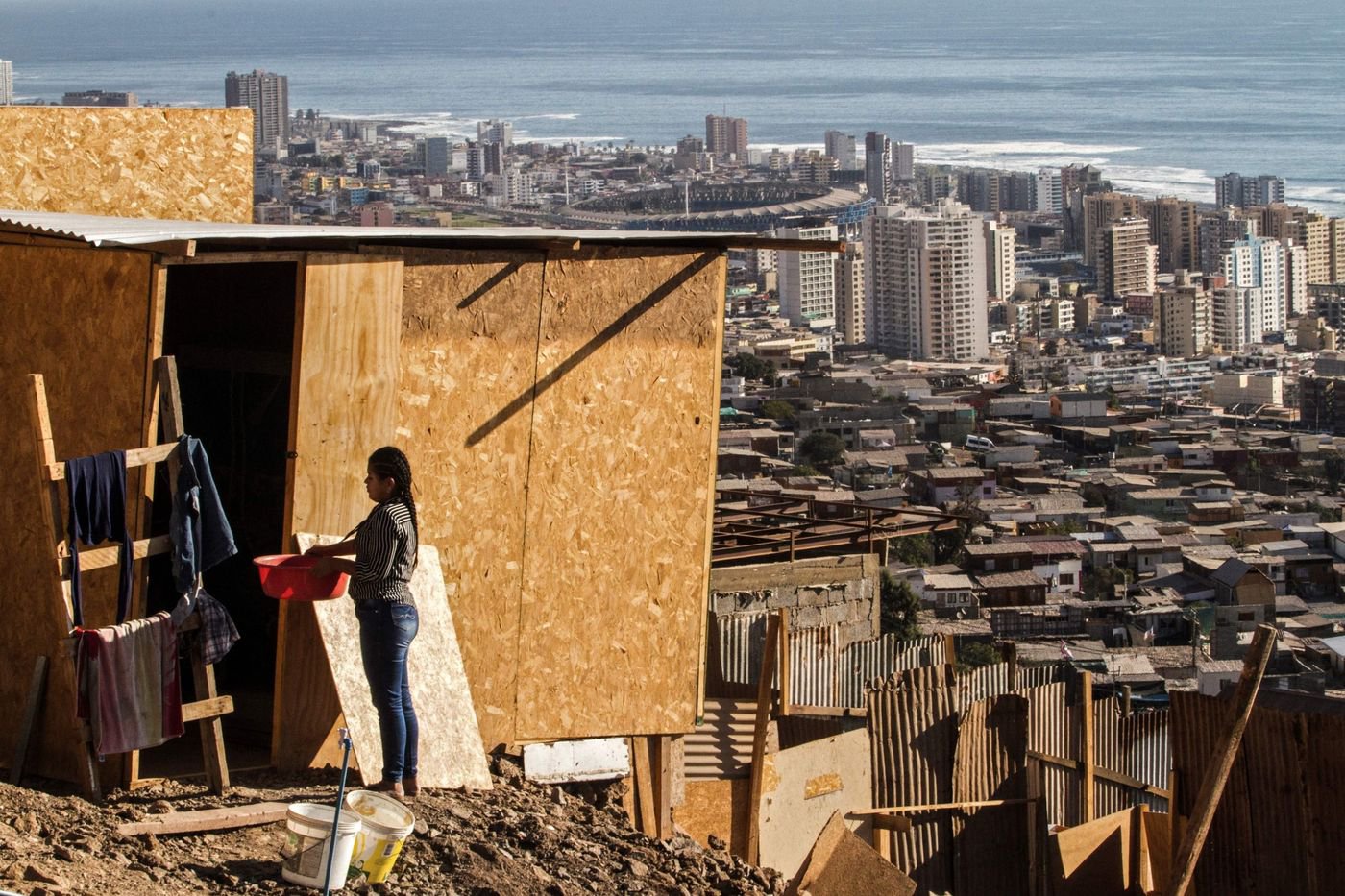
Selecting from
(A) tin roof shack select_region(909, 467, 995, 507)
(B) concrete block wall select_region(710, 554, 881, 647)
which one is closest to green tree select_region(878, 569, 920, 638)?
(B) concrete block wall select_region(710, 554, 881, 647)

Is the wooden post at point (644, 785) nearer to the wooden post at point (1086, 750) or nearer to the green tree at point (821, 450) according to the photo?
the wooden post at point (1086, 750)

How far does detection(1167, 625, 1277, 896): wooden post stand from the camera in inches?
233

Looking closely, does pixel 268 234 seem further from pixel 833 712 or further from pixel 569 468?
pixel 833 712

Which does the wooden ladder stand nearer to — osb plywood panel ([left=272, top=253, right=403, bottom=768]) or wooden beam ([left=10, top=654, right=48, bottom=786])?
wooden beam ([left=10, top=654, right=48, bottom=786])

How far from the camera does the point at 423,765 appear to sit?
17.8 feet

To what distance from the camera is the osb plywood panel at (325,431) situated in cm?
554

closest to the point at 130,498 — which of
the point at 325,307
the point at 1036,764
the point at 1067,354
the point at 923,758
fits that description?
the point at 325,307

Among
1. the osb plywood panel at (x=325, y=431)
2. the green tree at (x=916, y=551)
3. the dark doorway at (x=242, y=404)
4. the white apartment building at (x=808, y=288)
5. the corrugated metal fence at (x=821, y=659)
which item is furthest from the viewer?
the white apartment building at (x=808, y=288)

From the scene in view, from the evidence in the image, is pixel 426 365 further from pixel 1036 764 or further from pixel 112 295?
pixel 1036 764

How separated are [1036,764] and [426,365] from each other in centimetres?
306

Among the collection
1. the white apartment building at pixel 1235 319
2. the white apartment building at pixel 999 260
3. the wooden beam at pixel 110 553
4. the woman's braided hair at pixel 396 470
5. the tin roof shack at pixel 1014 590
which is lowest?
the tin roof shack at pixel 1014 590

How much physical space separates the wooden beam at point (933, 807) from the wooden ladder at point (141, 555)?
8.65ft

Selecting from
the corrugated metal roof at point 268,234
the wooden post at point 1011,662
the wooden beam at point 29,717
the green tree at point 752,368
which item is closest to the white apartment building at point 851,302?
the green tree at point 752,368

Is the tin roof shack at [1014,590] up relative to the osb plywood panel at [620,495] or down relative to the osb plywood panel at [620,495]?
down
